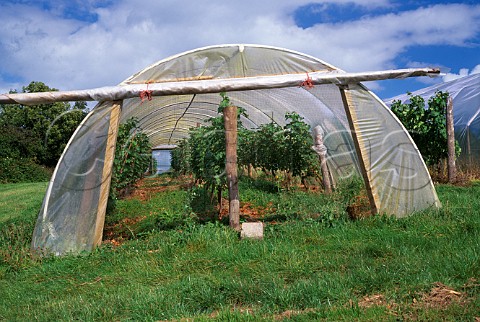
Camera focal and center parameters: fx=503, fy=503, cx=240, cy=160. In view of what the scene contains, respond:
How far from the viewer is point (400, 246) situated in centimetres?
528

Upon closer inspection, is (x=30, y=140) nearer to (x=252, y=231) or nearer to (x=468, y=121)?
(x=468, y=121)

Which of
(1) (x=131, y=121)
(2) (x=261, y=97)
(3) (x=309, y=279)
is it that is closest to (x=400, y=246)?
(3) (x=309, y=279)

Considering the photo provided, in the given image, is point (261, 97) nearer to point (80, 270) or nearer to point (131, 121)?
point (131, 121)

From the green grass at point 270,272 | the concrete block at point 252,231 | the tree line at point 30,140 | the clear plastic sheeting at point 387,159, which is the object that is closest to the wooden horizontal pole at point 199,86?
the clear plastic sheeting at point 387,159

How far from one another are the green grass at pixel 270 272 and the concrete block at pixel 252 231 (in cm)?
12

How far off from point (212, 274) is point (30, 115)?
31540mm

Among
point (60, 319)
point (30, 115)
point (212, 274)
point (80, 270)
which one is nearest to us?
point (60, 319)

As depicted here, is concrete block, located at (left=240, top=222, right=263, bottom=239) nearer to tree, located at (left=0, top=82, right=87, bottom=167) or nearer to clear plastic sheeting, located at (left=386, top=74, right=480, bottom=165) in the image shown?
clear plastic sheeting, located at (left=386, top=74, right=480, bottom=165)

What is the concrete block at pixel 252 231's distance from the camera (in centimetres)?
614

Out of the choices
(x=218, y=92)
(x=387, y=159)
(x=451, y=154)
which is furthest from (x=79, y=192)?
(x=451, y=154)

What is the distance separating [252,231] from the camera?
20.3 feet


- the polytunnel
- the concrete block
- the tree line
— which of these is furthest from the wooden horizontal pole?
the tree line

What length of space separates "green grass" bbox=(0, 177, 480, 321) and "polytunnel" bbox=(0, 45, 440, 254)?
45 centimetres

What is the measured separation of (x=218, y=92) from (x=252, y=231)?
6.63 ft
